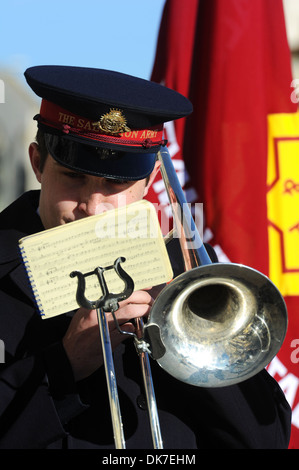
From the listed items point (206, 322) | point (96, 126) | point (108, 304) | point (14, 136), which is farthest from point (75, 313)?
point (14, 136)

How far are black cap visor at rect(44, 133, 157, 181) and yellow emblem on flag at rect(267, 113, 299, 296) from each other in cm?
170

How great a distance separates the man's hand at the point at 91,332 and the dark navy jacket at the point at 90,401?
0.12 feet

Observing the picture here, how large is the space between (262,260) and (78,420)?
5.81 feet

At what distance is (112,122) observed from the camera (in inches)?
79.5

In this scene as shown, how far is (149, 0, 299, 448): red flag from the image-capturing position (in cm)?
351

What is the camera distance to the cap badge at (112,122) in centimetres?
202

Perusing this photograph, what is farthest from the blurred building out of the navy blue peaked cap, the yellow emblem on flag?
the navy blue peaked cap

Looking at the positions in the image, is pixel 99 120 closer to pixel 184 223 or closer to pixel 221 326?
pixel 184 223

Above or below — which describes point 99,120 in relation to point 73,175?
above

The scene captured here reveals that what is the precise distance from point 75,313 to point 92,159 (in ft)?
1.67

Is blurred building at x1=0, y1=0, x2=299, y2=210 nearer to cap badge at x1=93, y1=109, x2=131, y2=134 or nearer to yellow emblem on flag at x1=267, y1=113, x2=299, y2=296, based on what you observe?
yellow emblem on flag at x1=267, y1=113, x2=299, y2=296

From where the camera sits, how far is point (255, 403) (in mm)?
2064
